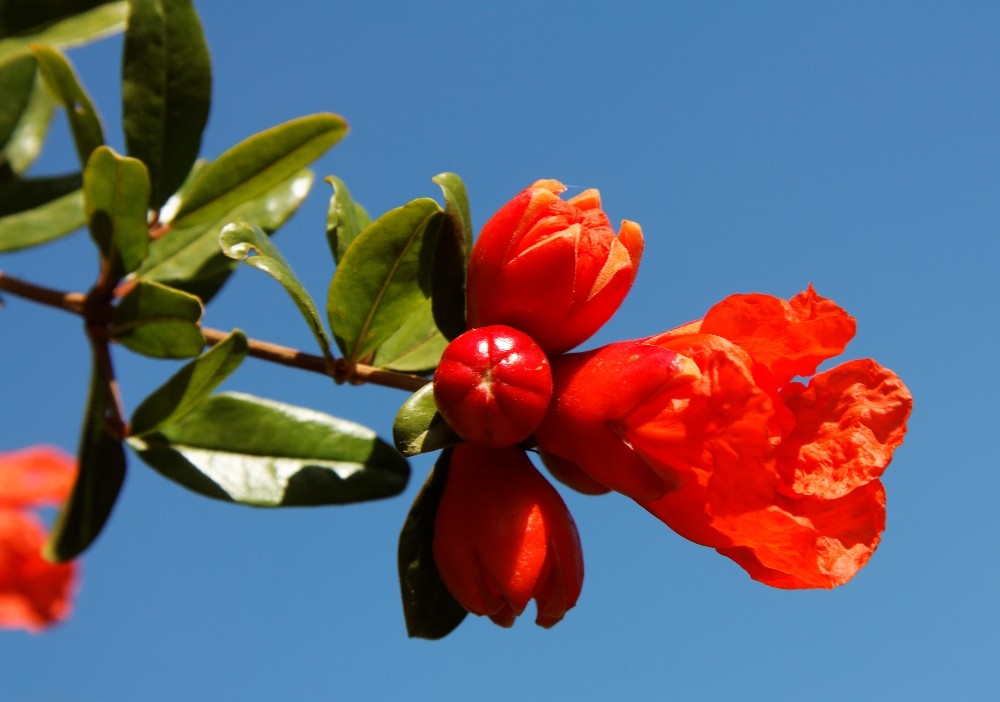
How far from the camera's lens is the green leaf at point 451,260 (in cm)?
149

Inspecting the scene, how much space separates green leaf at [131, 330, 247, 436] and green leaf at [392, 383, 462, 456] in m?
0.39

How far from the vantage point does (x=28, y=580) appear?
2.90 metres

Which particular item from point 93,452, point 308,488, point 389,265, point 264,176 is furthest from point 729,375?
point 93,452

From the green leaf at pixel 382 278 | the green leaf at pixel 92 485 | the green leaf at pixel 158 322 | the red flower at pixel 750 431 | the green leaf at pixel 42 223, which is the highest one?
the red flower at pixel 750 431

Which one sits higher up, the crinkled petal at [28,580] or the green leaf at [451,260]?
the green leaf at [451,260]

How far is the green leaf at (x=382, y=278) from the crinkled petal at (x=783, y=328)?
480 mm

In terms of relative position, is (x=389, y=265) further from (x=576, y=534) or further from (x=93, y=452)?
(x=93, y=452)

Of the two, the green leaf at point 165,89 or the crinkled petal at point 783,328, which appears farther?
the green leaf at point 165,89

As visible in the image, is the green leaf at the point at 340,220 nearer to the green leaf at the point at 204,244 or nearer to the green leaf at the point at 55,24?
the green leaf at the point at 204,244

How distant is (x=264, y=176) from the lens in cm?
198

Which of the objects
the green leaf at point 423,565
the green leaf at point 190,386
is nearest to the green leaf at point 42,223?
the green leaf at point 190,386

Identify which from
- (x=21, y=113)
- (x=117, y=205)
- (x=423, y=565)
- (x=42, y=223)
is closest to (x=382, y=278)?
(x=423, y=565)

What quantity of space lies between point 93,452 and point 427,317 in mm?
733

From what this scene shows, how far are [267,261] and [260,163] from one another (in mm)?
555
